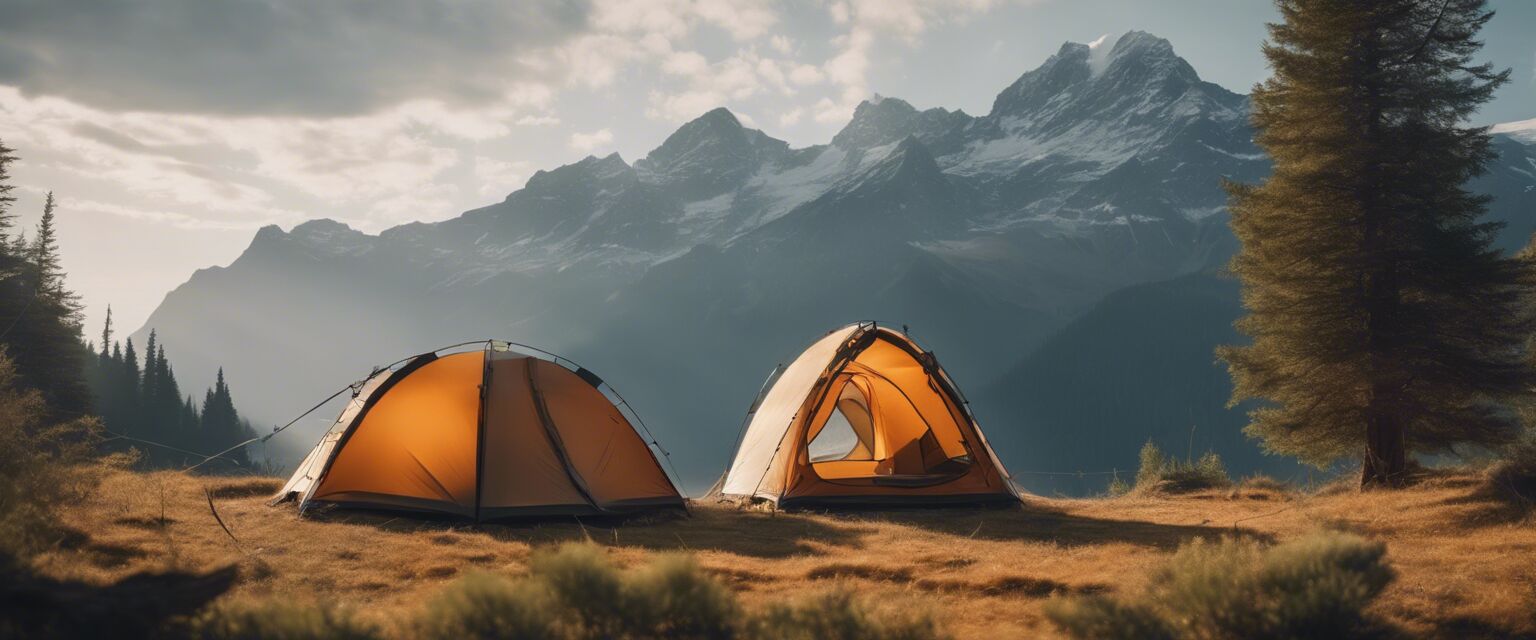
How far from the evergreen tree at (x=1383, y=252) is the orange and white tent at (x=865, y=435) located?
4776 mm

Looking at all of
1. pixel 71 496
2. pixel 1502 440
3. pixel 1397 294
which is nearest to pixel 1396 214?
pixel 1397 294

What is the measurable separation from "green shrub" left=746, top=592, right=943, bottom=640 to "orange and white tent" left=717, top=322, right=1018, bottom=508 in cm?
908

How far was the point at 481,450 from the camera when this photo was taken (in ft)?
43.2

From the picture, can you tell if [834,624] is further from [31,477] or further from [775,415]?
[775,415]

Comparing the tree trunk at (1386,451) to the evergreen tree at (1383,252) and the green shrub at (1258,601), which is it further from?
the green shrub at (1258,601)

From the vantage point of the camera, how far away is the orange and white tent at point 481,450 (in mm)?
13062

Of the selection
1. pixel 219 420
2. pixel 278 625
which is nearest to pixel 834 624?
pixel 278 625

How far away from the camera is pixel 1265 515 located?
13883 mm

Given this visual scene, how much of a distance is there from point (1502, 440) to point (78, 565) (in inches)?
717

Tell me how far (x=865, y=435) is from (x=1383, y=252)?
9.36 metres

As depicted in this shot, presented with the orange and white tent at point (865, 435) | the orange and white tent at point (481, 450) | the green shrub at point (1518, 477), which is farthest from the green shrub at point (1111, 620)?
the orange and white tent at point (865, 435)

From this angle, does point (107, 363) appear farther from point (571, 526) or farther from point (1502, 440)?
point (1502, 440)

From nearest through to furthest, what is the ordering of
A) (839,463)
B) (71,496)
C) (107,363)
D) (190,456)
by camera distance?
(71,496) → (839,463) → (190,456) → (107,363)

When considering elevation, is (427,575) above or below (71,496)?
below
